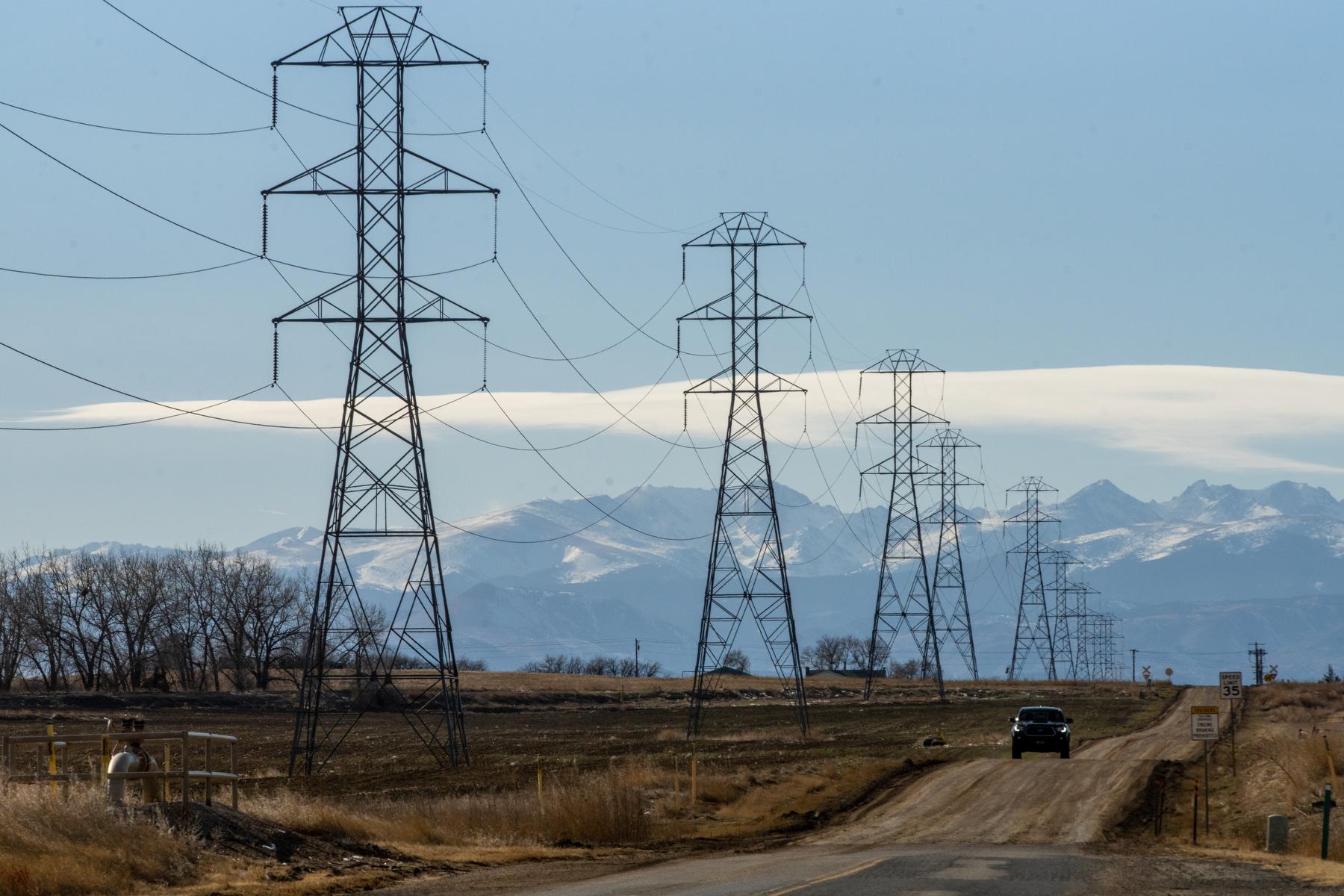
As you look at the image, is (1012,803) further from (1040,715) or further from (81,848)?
(81,848)

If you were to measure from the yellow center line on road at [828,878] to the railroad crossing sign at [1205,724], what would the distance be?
1252 cm

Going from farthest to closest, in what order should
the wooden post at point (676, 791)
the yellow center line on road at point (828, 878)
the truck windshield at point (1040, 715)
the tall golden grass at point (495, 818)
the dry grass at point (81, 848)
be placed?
the truck windshield at point (1040, 715) → the wooden post at point (676, 791) → the tall golden grass at point (495, 818) → the yellow center line on road at point (828, 878) → the dry grass at point (81, 848)

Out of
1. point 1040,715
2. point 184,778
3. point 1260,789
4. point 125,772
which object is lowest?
point 1260,789

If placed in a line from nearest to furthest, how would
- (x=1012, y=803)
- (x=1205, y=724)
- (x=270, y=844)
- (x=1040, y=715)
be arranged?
(x=270, y=844), (x=1205, y=724), (x=1012, y=803), (x=1040, y=715)

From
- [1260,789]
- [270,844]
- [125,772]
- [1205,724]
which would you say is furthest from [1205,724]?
[125,772]

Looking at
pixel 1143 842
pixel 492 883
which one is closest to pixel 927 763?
pixel 1143 842

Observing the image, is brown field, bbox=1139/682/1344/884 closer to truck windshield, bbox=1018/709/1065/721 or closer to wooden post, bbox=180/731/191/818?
truck windshield, bbox=1018/709/1065/721

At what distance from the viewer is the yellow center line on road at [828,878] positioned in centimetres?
2409

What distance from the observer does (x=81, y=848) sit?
2405cm

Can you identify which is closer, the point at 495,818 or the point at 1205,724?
the point at 495,818

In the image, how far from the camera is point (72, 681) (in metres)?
151

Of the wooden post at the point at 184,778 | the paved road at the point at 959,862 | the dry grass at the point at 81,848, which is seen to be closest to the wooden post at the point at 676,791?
the paved road at the point at 959,862

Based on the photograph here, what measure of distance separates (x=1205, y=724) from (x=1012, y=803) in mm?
4943

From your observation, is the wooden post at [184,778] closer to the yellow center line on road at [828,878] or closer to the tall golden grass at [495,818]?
the tall golden grass at [495,818]
